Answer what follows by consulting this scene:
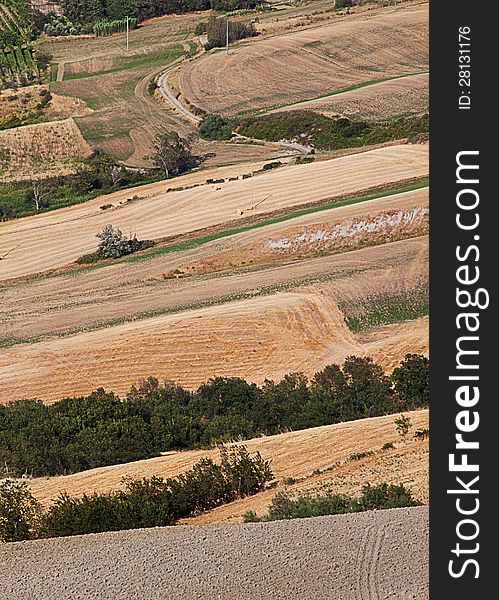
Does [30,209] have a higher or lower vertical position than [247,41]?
lower

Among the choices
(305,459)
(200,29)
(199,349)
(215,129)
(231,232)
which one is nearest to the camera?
(305,459)

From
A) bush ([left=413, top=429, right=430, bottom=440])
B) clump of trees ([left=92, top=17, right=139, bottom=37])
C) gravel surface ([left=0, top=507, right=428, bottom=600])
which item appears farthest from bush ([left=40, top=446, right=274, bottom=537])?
clump of trees ([left=92, top=17, right=139, bottom=37])

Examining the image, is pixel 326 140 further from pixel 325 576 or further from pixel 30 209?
pixel 325 576

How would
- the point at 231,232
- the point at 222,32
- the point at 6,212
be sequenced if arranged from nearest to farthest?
the point at 231,232 < the point at 6,212 < the point at 222,32

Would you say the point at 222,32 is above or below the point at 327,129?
above

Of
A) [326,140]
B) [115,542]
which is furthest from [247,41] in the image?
[115,542]

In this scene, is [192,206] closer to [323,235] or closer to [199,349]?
[323,235]

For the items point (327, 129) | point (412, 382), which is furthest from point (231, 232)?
point (327, 129)
